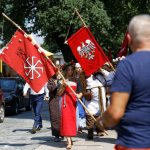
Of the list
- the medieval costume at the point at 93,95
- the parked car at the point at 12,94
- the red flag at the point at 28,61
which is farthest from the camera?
the parked car at the point at 12,94

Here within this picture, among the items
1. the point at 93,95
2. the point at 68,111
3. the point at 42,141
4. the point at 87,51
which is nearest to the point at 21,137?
the point at 42,141

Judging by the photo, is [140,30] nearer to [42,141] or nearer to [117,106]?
[117,106]

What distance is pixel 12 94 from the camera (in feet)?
43.7

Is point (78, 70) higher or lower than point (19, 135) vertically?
higher

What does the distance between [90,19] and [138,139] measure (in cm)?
1583

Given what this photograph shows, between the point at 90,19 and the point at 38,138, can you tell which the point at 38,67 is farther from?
the point at 90,19

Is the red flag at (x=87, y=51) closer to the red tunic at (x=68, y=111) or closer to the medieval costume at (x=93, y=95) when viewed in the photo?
the red tunic at (x=68, y=111)

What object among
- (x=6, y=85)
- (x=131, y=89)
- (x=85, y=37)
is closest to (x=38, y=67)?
(x=85, y=37)

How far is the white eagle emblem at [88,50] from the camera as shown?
6.77 m

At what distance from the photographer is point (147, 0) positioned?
44.6 feet

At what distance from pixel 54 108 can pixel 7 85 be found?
22.7 feet

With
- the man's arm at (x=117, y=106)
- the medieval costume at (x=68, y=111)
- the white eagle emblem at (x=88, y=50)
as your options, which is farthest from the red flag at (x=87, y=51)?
the man's arm at (x=117, y=106)

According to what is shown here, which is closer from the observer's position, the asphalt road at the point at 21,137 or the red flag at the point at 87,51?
the red flag at the point at 87,51

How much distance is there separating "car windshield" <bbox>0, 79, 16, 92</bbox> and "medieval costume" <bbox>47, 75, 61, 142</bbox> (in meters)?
6.56
